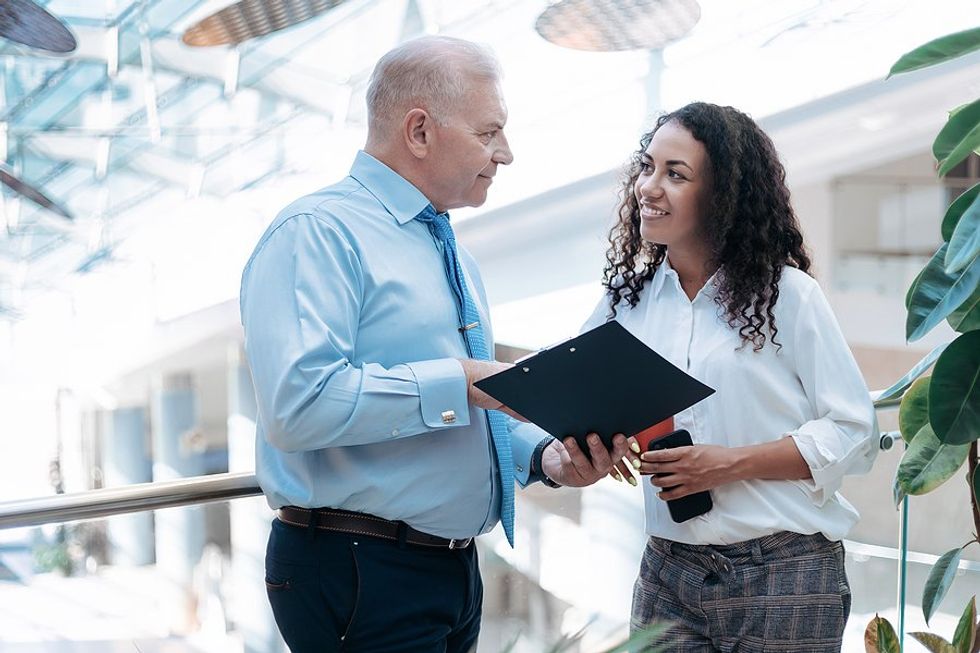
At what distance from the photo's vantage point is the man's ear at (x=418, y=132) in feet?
5.47

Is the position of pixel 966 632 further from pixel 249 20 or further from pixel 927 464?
pixel 249 20

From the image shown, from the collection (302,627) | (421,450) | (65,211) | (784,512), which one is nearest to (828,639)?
(784,512)

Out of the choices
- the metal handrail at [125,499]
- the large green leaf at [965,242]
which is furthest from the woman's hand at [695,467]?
the metal handrail at [125,499]

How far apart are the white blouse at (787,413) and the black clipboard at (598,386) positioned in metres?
0.18

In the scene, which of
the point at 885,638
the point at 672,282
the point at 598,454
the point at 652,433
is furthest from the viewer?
the point at 885,638

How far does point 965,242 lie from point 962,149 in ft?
0.72

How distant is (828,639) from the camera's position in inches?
67.6

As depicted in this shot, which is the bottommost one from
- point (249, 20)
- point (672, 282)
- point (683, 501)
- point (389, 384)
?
point (683, 501)

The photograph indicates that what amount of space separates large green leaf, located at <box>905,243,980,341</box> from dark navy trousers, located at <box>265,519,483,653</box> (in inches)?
30.0

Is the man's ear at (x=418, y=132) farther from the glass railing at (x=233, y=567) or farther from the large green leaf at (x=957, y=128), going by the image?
the large green leaf at (x=957, y=128)

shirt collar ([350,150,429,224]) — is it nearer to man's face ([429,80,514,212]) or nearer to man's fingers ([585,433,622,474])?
man's face ([429,80,514,212])

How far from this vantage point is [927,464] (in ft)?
6.09

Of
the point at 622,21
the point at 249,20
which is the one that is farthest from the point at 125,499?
the point at 249,20

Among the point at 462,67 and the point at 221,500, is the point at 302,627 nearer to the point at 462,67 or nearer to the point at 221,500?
the point at 221,500
